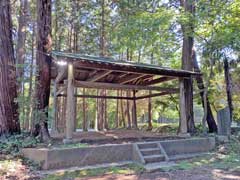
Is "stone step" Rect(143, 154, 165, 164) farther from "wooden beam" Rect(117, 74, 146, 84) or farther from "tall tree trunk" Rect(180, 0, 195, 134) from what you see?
"wooden beam" Rect(117, 74, 146, 84)

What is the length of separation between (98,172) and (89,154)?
75 centimetres

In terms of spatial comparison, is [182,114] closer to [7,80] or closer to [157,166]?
[157,166]

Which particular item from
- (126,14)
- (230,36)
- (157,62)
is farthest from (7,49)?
(157,62)

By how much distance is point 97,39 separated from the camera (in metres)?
13.9

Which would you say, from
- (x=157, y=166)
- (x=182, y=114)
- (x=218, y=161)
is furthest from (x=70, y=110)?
(x=218, y=161)

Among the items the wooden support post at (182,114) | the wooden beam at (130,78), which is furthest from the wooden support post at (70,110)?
the wooden support post at (182,114)

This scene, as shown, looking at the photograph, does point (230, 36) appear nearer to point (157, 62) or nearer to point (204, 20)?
point (204, 20)

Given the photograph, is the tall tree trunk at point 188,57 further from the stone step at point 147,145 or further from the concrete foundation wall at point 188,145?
the stone step at point 147,145

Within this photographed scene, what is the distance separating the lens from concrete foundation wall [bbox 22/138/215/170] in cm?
531

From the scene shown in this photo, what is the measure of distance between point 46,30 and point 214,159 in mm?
5918

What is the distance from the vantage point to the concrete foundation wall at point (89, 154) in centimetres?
531

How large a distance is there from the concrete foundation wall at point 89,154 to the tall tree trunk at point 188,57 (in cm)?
251

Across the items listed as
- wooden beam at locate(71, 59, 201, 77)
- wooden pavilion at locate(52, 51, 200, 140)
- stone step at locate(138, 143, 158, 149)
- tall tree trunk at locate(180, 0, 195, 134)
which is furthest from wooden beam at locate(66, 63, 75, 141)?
tall tree trunk at locate(180, 0, 195, 134)

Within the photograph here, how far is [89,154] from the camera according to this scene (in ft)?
18.9
